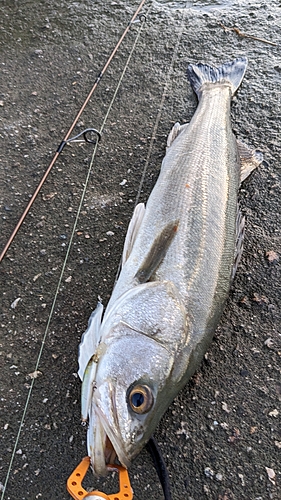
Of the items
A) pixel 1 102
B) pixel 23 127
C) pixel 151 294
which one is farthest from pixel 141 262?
pixel 1 102

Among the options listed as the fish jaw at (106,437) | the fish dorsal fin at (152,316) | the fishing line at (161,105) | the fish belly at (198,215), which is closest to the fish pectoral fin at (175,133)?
the fish belly at (198,215)

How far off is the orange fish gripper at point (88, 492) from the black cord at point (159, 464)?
271 millimetres

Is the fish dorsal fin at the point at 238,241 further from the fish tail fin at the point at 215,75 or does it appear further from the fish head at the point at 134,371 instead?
the fish tail fin at the point at 215,75

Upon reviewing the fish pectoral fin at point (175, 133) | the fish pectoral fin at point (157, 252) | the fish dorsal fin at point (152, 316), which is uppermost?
the fish pectoral fin at point (175, 133)

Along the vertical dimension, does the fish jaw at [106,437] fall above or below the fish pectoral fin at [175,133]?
below

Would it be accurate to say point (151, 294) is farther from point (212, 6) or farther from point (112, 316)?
point (212, 6)

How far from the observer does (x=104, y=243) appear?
11.7ft

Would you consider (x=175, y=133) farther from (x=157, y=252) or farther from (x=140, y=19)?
(x=140, y=19)

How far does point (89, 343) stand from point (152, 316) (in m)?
0.38

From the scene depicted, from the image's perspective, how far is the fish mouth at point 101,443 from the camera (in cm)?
215

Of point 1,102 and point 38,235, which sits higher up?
point 1,102

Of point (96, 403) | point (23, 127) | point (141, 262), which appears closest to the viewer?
point (96, 403)

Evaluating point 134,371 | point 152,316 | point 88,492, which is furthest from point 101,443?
point 152,316

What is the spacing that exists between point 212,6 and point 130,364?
213 inches
